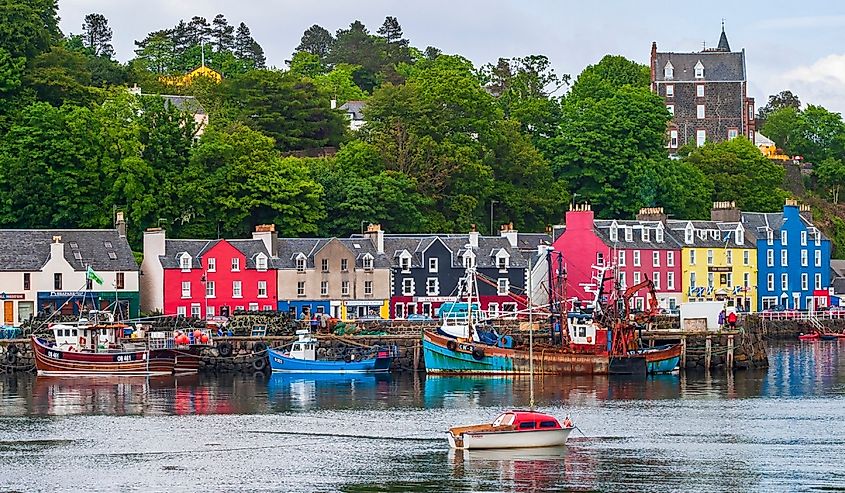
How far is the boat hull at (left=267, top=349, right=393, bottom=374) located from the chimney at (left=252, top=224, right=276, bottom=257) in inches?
715

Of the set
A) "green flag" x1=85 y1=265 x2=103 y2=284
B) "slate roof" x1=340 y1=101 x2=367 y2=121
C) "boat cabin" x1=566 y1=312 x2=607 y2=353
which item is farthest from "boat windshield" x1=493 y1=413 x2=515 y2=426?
"slate roof" x1=340 y1=101 x2=367 y2=121

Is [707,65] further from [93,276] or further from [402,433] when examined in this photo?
[402,433]

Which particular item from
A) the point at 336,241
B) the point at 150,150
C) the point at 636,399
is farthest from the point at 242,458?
the point at 150,150

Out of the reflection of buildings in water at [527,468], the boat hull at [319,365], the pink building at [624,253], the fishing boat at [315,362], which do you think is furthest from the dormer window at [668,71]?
the reflection of buildings in water at [527,468]

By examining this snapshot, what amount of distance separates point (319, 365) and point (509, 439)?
3017 cm

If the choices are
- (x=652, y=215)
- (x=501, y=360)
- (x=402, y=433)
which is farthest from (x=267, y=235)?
(x=402, y=433)

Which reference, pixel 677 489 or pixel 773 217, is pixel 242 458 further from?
pixel 773 217

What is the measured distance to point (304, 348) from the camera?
82875mm

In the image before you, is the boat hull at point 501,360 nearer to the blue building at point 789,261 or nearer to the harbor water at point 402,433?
the harbor water at point 402,433

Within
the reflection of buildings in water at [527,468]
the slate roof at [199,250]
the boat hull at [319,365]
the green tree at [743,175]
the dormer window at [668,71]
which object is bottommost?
the reflection of buildings in water at [527,468]

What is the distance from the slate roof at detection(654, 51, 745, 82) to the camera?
151 m

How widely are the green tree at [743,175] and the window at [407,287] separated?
37.8 metres

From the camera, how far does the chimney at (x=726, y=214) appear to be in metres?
119

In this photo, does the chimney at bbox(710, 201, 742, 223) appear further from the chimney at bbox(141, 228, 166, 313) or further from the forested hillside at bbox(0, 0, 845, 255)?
the chimney at bbox(141, 228, 166, 313)
